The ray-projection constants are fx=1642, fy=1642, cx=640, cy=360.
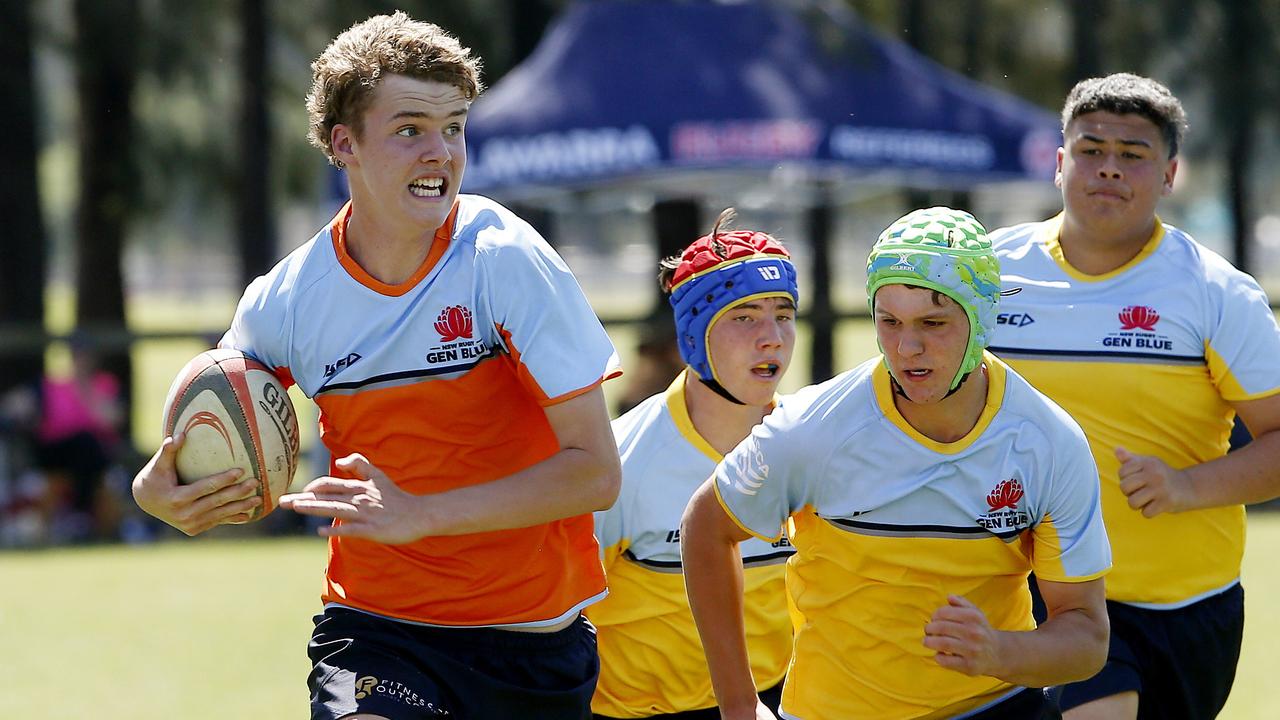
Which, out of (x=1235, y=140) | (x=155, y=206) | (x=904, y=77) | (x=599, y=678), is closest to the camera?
(x=599, y=678)

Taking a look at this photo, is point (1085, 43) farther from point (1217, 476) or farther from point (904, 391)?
point (904, 391)

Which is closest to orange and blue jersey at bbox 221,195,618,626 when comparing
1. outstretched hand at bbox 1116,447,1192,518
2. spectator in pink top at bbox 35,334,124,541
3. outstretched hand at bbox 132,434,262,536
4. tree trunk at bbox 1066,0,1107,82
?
outstretched hand at bbox 132,434,262,536

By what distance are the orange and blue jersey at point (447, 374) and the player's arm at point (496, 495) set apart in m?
0.10

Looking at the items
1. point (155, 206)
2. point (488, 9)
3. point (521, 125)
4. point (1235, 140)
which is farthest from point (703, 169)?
point (1235, 140)

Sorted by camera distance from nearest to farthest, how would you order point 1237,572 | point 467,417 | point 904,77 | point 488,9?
point 467,417 < point 1237,572 < point 904,77 < point 488,9

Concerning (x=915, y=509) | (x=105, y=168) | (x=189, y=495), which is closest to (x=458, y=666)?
(x=189, y=495)

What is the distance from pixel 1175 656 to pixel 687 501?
150 cm

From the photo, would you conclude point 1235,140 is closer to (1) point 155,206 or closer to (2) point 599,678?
(1) point 155,206

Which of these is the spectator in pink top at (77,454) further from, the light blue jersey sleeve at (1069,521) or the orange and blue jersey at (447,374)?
the light blue jersey sleeve at (1069,521)

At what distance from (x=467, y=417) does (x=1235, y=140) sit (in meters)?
18.8

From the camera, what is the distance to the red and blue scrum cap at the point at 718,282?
4281 mm

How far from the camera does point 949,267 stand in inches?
136

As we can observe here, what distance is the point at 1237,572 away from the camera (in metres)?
4.80

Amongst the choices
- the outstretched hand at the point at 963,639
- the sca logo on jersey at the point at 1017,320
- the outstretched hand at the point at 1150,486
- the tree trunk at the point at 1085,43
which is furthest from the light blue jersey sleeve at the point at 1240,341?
the tree trunk at the point at 1085,43
